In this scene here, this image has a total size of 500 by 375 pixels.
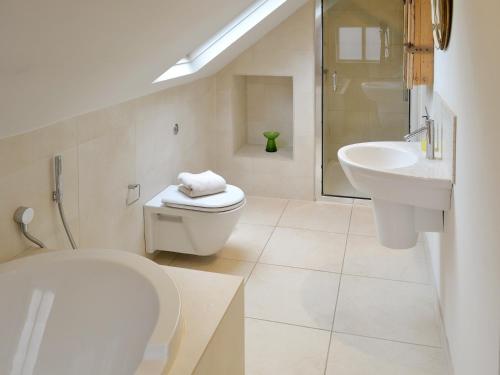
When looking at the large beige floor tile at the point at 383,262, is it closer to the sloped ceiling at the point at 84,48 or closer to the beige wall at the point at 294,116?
the beige wall at the point at 294,116

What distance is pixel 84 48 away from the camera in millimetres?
1831

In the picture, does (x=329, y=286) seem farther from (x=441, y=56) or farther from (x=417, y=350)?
(x=441, y=56)

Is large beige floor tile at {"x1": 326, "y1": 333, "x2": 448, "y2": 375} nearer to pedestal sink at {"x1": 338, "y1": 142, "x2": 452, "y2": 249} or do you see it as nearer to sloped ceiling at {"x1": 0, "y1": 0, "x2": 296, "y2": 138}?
pedestal sink at {"x1": 338, "y1": 142, "x2": 452, "y2": 249}

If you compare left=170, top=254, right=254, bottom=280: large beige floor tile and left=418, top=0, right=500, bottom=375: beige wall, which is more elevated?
left=418, top=0, right=500, bottom=375: beige wall

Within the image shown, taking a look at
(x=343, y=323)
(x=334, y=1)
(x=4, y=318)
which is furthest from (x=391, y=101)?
(x=4, y=318)

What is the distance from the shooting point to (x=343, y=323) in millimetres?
2842

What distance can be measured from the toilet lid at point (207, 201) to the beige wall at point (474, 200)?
123 cm

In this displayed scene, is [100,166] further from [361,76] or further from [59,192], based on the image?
[361,76]

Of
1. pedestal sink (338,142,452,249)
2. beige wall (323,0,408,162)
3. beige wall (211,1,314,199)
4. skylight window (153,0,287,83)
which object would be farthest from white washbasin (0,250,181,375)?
beige wall (323,0,408,162)

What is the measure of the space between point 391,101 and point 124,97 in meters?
2.25

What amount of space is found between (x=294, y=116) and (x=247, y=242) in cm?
120

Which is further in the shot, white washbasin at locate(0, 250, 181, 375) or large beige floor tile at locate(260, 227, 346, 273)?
large beige floor tile at locate(260, 227, 346, 273)

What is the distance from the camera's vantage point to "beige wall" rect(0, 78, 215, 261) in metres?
2.24

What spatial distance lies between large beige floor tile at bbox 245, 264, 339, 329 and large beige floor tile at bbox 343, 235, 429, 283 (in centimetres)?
22
